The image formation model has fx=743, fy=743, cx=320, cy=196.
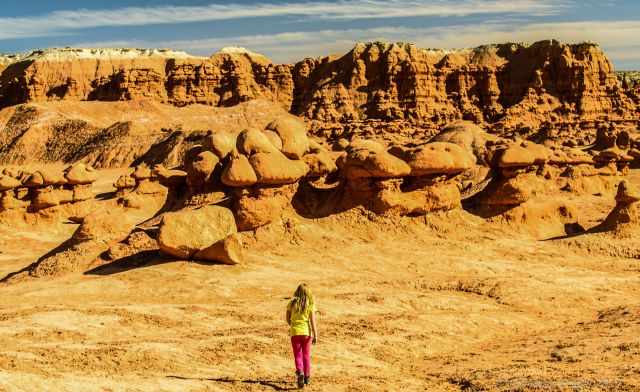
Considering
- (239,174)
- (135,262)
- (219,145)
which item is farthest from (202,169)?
(135,262)

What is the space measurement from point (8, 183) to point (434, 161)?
41.9 ft

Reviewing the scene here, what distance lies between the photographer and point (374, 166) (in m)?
17.1

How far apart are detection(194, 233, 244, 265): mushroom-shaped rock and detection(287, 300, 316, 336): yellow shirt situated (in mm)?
6482

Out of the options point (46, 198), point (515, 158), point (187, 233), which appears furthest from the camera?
point (46, 198)

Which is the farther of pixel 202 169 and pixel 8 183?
pixel 8 183

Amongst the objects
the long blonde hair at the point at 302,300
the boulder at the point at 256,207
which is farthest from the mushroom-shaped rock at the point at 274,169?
the long blonde hair at the point at 302,300

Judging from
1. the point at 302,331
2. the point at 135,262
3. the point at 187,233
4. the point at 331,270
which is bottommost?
the point at 331,270

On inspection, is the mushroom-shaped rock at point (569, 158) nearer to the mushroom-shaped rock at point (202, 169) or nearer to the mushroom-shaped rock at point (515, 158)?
the mushroom-shaped rock at point (515, 158)

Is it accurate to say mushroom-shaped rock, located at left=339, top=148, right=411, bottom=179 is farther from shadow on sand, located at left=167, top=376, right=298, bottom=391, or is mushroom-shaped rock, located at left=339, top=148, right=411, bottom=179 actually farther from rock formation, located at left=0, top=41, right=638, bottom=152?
rock formation, located at left=0, top=41, right=638, bottom=152

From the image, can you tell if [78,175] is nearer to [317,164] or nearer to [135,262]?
[317,164]

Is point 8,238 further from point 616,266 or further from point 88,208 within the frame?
point 616,266

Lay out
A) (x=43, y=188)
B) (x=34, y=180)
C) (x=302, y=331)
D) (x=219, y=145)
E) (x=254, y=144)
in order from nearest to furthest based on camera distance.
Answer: (x=302, y=331), (x=254, y=144), (x=219, y=145), (x=34, y=180), (x=43, y=188)

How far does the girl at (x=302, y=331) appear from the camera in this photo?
25.4ft

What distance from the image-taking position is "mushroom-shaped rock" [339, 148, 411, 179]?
675 inches
